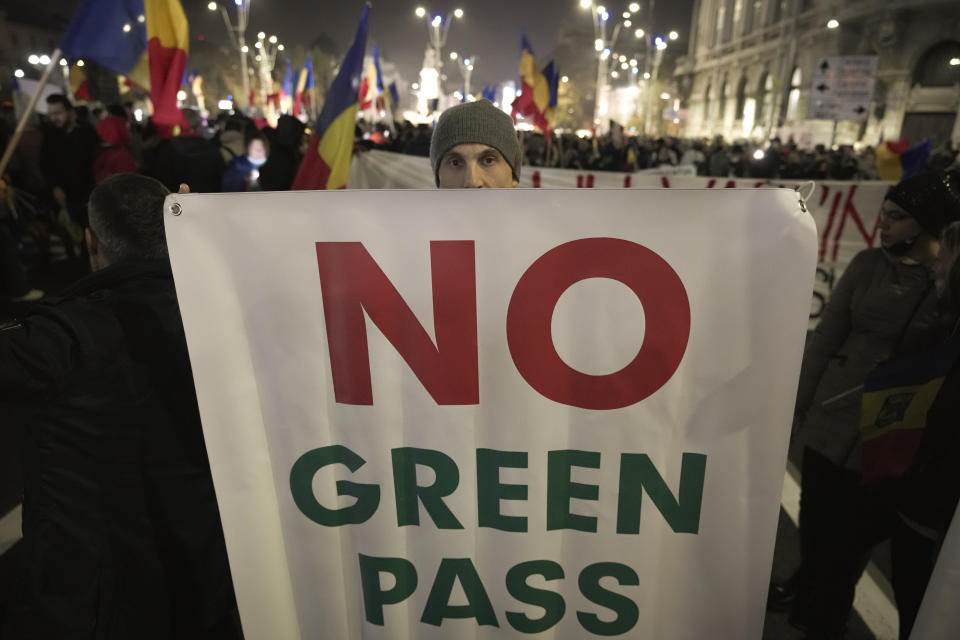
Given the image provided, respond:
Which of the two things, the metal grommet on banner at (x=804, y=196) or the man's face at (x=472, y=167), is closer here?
the metal grommet on banner at (x=804, y=196)

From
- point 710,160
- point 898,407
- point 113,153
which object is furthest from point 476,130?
point 710,160

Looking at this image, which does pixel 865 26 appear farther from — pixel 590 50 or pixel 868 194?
pixel 590 50

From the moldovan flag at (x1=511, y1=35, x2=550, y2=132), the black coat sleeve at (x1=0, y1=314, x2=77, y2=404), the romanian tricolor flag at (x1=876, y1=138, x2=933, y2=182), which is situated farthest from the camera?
the moldovan flag at (x1=511, y1=35, x2=550, y2=132)

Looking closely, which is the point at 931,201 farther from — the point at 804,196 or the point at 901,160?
the point at 901,160

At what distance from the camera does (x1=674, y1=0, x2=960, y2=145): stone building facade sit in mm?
29406

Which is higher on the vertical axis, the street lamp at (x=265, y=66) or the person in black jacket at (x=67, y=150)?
the street lamp at (x=265, y=66)

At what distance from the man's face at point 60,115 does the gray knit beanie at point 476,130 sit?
6.59 meters

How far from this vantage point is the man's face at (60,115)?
263 inches

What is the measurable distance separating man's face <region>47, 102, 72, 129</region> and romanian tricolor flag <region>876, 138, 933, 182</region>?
9.52 m

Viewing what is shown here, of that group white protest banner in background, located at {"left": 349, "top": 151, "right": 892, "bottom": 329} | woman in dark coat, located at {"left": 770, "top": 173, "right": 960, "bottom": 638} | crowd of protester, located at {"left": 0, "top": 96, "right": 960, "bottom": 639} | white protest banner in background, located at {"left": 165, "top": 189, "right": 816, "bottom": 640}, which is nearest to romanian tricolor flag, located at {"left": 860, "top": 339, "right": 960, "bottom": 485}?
crowd of protester, located at {"left": 0, "top": 96, "right": 960, "bottom": 639}

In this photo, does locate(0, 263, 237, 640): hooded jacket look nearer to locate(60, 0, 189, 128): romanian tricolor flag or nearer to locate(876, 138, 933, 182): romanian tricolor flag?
locate(60, 0, 189, 128): romanian tricolor flag

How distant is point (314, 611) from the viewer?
139 centimetres

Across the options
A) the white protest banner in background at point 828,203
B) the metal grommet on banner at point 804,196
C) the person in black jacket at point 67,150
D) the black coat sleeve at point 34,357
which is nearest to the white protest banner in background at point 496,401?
the metal grommet on banner at point 804,196

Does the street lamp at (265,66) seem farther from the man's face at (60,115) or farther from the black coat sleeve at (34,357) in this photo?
the black coat sleeve at (34,357)
